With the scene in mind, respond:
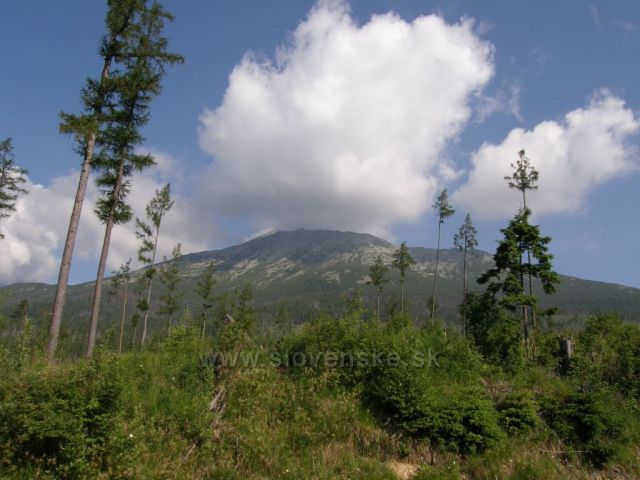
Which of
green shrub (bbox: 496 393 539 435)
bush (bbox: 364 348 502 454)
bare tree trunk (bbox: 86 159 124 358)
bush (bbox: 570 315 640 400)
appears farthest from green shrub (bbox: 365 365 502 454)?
bare tree trunk (bbox: 86 159 124 358)

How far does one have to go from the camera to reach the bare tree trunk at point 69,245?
13248 mm

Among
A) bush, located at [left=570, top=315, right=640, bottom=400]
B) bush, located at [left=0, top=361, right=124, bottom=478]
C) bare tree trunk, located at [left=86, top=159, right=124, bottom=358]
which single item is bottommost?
bush, located at [left=0, top=361, right=124, bottom=478]

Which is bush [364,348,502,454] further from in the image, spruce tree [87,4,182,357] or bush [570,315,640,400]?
spruce tree [87,4,182,357]

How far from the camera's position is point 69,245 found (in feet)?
47.1

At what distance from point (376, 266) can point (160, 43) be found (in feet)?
146

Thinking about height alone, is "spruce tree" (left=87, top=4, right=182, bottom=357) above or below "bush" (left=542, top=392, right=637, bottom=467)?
above

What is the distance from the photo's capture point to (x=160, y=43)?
699 inches

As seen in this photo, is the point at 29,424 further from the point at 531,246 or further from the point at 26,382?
the point at 531,246

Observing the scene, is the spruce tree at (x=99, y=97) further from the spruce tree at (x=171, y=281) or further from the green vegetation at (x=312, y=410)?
the spruce tree at (x=171, y=281)

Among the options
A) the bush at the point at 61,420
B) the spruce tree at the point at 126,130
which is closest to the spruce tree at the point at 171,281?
the spruce tree at the point at 126,130

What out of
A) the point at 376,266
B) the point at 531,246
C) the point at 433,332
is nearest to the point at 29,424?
the point at 433,332

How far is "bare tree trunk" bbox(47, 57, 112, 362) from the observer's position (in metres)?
13.2

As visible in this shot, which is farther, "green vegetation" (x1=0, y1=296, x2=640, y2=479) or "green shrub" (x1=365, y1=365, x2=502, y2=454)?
"green shrub" (x1=365, y1=365, x2=502, y2=454)

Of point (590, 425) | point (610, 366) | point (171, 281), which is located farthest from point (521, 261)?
point (171, 281)
